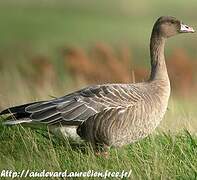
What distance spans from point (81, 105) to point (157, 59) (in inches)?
53.4

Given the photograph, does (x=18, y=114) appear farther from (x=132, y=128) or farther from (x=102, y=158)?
(x=132, y=128)

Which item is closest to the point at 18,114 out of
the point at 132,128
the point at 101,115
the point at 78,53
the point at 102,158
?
the point at 101,115

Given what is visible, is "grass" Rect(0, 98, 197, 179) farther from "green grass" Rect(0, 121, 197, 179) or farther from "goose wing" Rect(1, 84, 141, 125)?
"goose wing" Rect(1, 84, 141, 125)

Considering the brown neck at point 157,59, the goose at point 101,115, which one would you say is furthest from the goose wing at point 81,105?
the brown neck at point 157,59

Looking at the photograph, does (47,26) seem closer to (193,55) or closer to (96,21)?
(96,21)

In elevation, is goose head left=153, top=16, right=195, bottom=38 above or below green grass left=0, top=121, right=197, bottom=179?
above

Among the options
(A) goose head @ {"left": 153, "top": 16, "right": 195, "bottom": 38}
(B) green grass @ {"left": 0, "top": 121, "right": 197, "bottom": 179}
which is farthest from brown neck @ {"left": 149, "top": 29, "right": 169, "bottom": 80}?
(B) green grass @ {"left": 0, "top": 121, "right": 197, "bottom": 179}

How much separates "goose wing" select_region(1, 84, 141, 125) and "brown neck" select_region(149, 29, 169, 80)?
593 millimetres

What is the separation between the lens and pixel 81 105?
25.4ft

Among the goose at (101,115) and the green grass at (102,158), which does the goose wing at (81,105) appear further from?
the green grass at (102,158)

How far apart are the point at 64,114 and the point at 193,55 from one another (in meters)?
18.7

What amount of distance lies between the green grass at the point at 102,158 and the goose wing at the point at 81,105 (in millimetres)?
219

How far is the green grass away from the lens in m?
6.74

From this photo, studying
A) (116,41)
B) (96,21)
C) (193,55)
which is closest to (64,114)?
(193,55)
